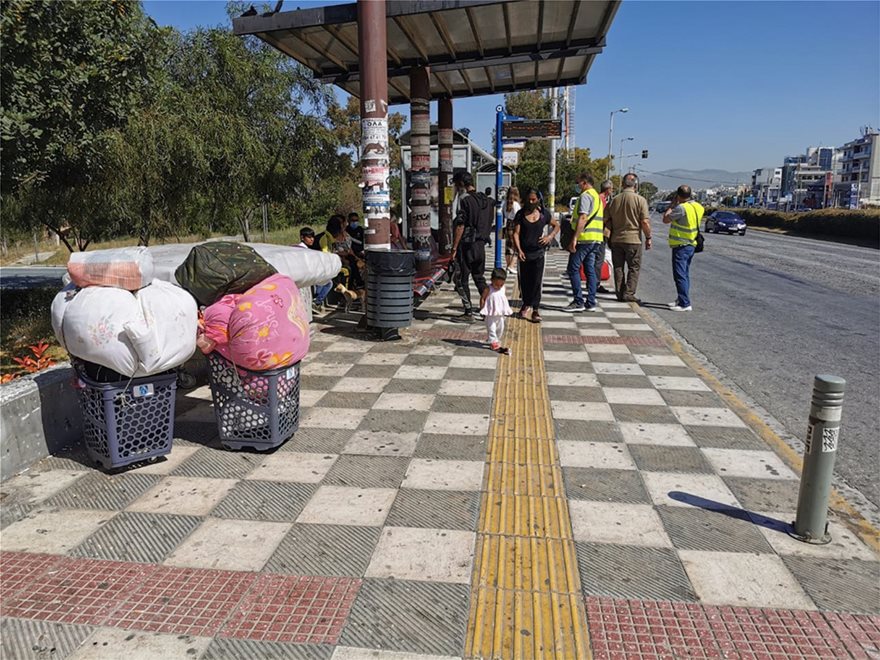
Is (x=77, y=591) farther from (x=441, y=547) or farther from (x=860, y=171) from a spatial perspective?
(x=860, y=171)

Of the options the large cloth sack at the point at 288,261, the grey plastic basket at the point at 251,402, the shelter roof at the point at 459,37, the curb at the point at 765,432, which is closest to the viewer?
the curb at the point at 765,432

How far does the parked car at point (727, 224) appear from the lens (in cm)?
3484

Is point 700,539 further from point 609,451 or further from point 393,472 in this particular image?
point 393,472

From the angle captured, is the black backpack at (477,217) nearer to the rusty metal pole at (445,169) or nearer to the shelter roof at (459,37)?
the shelter roof at (459,37)

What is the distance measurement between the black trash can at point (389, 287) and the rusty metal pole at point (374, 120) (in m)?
0.36

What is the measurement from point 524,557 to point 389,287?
4488 mm

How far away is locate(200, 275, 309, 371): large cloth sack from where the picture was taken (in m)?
3.86

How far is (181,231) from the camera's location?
14.0m

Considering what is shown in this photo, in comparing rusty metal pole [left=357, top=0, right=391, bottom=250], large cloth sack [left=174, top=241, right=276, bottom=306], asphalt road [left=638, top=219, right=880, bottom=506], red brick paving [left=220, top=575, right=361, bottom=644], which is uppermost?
rusty metal pole [left=357, top=0, right=391, bottom=250]

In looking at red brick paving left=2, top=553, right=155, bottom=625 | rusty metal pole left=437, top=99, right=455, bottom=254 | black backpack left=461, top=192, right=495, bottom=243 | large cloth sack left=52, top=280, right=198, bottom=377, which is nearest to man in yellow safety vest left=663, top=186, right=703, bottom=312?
black backpack left=461, top=192, right=495, bottom=243

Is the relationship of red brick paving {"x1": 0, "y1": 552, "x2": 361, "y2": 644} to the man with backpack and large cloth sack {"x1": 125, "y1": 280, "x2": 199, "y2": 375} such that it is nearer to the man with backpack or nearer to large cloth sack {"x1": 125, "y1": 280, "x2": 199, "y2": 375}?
large cloth sack {"x1": 125, "y1": 280, "x2": 199, "y2": 375}

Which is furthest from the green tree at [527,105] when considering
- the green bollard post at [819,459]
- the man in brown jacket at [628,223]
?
the green bollard post at [819,459]

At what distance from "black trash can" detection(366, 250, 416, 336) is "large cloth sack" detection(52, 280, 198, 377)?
350cm

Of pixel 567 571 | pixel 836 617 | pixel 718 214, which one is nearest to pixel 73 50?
pixel 567 571
